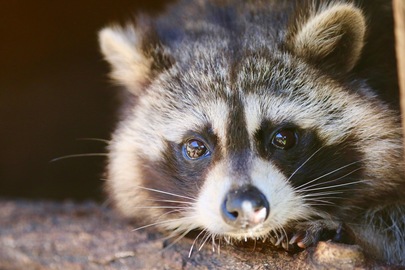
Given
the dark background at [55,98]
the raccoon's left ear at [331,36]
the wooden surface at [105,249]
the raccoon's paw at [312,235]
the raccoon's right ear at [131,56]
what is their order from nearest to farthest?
the wooden surface at [105,249] → the raccoon's paw at [312,235] → the raccoon's left ear at [331,36] → the raccoon's right ear at [131,56] → the dark background at [55,98]

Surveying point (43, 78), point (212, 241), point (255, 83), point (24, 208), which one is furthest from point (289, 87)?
point (43, 78)


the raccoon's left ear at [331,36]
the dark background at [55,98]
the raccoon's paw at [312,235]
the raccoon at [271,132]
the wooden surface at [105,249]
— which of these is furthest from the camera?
the dark background at [55,98]

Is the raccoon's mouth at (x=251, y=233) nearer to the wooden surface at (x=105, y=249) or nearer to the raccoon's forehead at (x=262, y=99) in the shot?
the wooden surface at (x=105, y=249)

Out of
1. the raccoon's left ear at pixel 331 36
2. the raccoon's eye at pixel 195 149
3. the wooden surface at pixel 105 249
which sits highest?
the raccoon's left ear at pixel 331 36

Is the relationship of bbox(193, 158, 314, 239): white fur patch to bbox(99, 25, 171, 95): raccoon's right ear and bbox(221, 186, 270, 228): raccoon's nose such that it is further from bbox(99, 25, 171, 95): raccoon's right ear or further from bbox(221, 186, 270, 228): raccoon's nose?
bbox(99, 25, 171, 95): raccoon's right ear

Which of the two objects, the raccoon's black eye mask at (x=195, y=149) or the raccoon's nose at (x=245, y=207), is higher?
the raccoon's black eye mask at (x=195, y=149)

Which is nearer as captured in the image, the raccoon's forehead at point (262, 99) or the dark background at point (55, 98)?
the raccoon's forehead at point (262, 99)

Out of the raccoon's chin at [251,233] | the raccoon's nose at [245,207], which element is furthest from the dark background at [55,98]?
the raccoon's nose at [245,207]

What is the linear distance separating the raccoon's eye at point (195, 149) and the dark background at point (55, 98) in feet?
8.95

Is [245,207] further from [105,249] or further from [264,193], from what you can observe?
[105,249]

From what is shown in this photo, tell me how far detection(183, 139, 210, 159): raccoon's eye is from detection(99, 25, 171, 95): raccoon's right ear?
0.64m

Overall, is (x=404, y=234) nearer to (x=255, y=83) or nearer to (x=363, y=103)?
(x=363, y=103)

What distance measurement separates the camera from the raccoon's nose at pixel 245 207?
142 inches

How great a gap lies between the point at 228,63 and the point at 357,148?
2.98 feet
